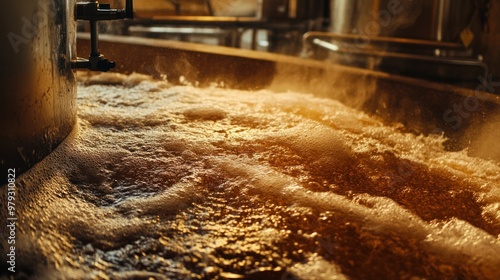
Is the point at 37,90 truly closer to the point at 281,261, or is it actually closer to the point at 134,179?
the point at 134,179

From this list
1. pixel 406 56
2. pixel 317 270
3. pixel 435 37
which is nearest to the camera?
pixel 317 270

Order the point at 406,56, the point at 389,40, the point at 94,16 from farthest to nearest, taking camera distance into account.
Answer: the point at 389,40
the point at 406,56
the point at 94,16

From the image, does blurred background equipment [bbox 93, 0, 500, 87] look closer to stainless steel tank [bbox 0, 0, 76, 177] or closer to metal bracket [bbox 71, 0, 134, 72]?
metal bracket [bbox 71, 0, 134, 72]

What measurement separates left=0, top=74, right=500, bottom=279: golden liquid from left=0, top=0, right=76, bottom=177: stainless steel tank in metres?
0.11

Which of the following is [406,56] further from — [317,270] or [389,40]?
[317,270]

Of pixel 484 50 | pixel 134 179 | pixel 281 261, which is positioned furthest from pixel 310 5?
pixel 281 261

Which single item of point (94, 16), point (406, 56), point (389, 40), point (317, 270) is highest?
point (94, 16)

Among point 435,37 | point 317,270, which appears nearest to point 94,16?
point 317,270

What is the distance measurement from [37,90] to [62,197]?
471 millimetres

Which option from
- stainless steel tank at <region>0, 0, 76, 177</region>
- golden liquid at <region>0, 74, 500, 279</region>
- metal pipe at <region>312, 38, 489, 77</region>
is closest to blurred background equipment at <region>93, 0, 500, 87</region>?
metal pipe at <region>312, 38, 489, 77</region>

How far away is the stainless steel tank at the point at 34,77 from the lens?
1818 millimetres

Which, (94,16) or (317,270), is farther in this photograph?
(94,16)

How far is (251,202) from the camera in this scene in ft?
6.57

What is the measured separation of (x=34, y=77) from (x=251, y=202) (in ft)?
3.35
